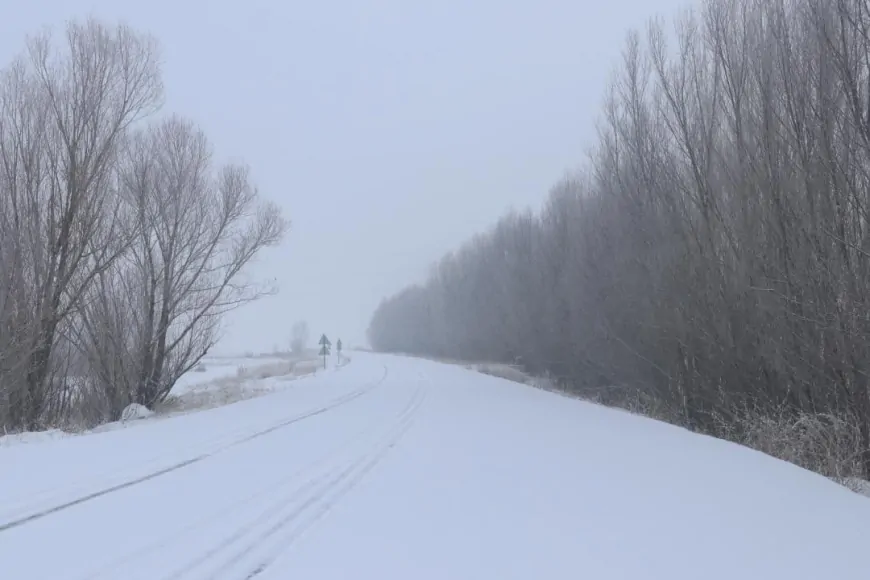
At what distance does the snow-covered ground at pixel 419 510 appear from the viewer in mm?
4852

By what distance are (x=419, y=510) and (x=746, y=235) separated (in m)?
10.6

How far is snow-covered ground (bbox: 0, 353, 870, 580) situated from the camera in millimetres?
4852

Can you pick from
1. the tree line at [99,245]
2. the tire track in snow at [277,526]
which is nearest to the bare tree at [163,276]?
the tree line at [99,245]

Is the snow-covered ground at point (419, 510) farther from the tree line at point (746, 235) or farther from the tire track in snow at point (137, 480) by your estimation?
the tree line at point (746, 235)

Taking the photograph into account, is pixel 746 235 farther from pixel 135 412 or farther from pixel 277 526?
pixel 135 412

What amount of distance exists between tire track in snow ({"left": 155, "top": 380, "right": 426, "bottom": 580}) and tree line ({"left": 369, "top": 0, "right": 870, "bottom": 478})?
7.23m

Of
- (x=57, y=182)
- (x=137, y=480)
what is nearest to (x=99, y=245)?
(x=57, y=182)

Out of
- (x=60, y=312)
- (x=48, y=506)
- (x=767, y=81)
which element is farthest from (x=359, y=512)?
(x=60, y=312)

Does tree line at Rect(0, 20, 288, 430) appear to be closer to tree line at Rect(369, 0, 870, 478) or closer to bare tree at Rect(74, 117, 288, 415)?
bare tree at Rect(74, 117, 288, 415)

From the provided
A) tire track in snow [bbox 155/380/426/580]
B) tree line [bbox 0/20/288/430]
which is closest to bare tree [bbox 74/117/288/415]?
tree line [bbox 0/20/288/430]

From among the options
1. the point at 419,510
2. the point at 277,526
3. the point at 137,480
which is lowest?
the point at 419,510

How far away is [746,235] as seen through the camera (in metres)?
13.9

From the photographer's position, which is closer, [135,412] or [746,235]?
[746,235]

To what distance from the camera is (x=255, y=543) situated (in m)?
5.35
